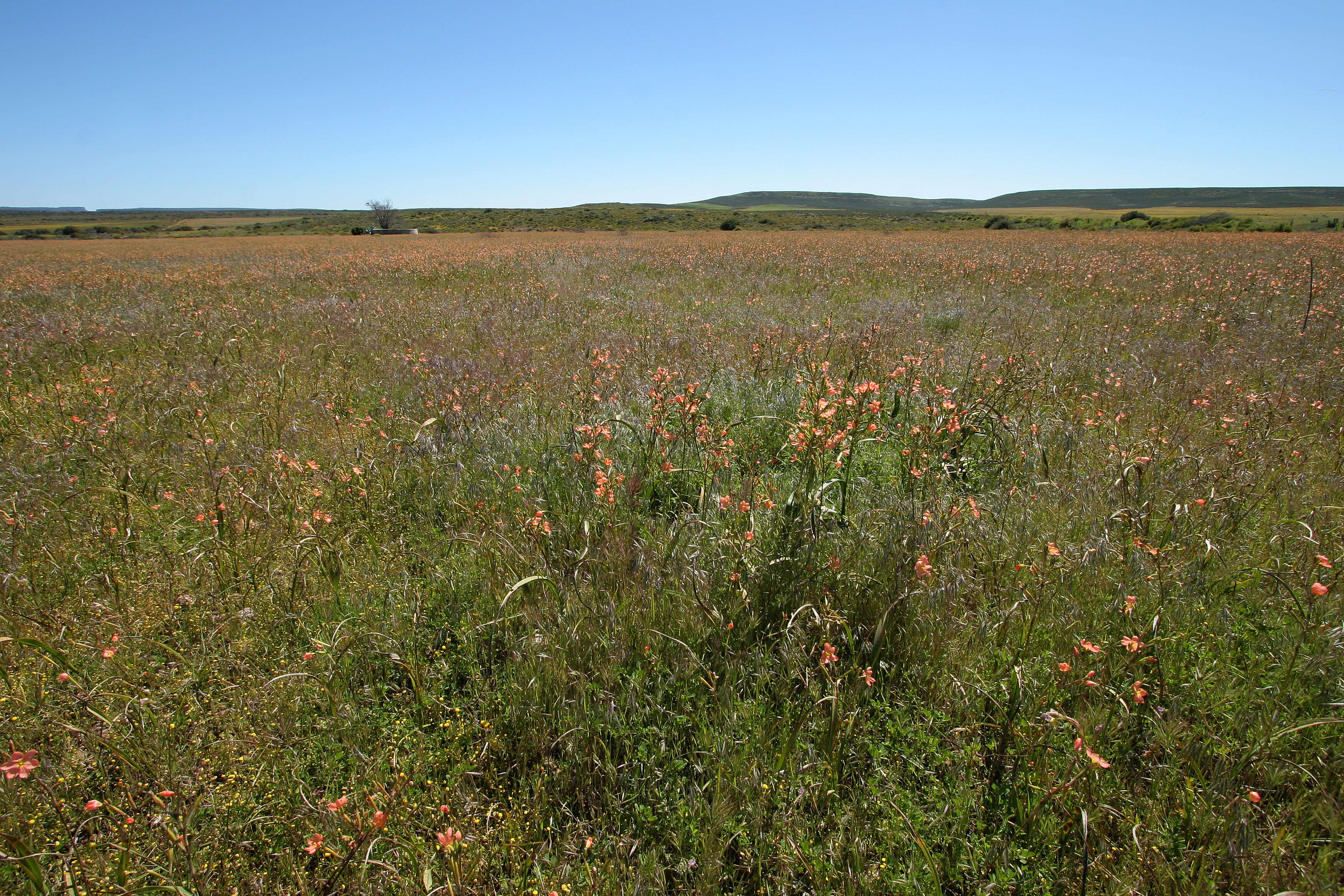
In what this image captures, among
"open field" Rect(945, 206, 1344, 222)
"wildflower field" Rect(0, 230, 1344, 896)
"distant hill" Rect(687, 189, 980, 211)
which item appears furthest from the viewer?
"distant hill" Rect(687, 189, 980, 211)

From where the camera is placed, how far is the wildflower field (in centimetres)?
178

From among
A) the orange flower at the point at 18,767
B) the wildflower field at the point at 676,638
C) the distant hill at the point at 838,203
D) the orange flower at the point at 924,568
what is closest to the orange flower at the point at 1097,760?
the wildflower field at the point at 676,638

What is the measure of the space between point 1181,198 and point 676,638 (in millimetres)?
175846

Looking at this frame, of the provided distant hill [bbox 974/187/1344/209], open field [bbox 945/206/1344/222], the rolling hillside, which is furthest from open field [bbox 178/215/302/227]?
distant hill [bbox 974/187/1344/209]

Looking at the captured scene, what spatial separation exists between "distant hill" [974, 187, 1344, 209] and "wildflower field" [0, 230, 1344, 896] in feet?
387

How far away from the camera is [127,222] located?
4048 inches

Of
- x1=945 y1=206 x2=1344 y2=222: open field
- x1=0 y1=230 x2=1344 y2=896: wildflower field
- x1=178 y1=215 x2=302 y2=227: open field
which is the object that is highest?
x1=178 y1=215 x2=302 y2=227: open field

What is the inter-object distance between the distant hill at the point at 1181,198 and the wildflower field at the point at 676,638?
117987 millimetres

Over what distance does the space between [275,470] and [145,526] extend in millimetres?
723

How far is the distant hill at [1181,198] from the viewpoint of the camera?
101375 millimetres

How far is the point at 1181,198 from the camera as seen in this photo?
128875 mm

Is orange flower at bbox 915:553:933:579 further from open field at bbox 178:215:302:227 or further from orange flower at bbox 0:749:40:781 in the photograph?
open field at bbox 178:215:302:227

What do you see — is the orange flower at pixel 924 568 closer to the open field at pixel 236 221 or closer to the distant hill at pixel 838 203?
the open field at pixel 236 221

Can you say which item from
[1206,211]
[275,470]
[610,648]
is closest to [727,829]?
[610,648]
